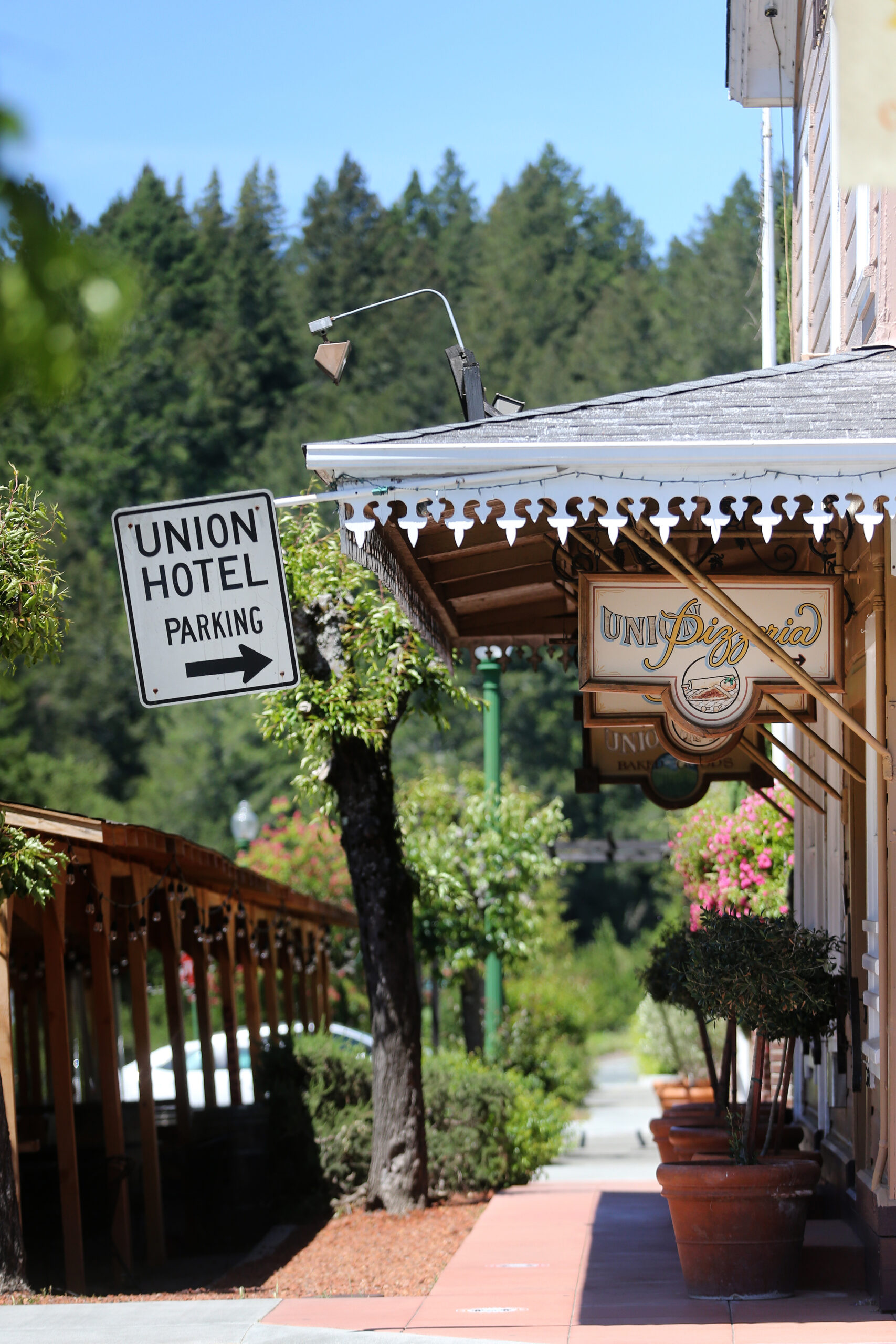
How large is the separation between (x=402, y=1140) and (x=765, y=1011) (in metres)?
4.45

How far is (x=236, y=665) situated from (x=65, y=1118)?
429cm

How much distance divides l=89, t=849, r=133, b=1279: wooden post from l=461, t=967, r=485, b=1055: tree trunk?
878 cm

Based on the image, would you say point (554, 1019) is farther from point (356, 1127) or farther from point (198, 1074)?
point (356, 1127)

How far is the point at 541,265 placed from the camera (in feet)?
198

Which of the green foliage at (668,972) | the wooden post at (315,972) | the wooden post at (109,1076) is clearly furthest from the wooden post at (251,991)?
the green foliage at (668,972)

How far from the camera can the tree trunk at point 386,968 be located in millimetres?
10273

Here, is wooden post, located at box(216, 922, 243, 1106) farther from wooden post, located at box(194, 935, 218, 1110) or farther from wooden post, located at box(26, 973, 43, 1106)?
wooden post, located at box(26, 973, 43, 1106)

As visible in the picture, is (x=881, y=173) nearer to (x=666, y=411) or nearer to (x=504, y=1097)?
(x=666, y=411)

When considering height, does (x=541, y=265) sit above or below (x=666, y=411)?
above

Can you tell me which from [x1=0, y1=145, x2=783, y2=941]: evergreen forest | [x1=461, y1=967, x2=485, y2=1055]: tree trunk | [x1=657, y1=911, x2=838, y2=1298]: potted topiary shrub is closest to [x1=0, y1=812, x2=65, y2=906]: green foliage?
[x1=657, y1=911, x2=838, y2=1298]: potted topiary shrub

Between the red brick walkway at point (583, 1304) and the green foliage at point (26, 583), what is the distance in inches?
140

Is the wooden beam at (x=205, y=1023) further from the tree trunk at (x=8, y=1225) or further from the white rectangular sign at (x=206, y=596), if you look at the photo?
the white rectangular sign at (x=206, y=596)

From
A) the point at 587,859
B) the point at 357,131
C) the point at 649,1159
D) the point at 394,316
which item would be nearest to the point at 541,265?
the point at 394,316

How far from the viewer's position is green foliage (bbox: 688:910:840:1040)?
6480 mm
